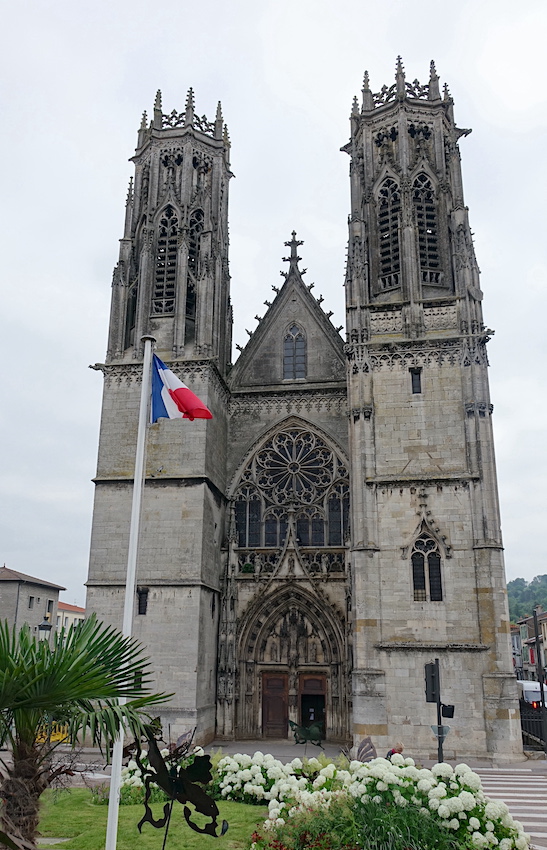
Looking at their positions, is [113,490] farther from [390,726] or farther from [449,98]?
[449,98]

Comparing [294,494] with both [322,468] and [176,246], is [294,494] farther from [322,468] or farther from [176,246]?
[176,246]

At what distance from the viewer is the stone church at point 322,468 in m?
23.9

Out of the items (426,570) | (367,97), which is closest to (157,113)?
(367,97)

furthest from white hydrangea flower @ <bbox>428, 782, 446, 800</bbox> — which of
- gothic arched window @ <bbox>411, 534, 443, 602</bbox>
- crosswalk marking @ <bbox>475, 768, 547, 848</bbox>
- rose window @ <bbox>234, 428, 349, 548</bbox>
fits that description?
rose window @ <bbox>234, 428, 349, 548</bbox>

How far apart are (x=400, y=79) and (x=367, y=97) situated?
1.63 m

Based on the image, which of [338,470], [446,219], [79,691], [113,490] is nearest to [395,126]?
[446,219]

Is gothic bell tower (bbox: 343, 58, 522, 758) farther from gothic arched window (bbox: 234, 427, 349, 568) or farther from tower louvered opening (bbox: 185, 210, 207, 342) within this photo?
tower louvered opening (bbox: 185, 210, 207, 342)

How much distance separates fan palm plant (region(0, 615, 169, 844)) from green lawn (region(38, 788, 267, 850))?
3.61 meters

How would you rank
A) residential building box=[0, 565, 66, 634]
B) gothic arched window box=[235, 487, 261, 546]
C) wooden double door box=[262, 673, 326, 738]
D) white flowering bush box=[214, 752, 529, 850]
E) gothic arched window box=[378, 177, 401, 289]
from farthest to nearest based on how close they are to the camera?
residential building box=[0, 565, 66, 634]
gothic arched window box=[378, 177, 401, 289]
gothic arched window box=[235, 487, 261, 546]
wooden double door box=[262, 673, 326, 738]
white flowering bush box=[214, 752, 529, 850]

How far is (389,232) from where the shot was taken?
30.0m

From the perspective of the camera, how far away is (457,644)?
23.4 metres

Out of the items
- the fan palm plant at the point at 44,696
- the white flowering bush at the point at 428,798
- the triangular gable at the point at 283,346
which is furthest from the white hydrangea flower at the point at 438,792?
the triangular gable at the point at 283,346

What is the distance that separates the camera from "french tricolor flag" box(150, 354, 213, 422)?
490 inches

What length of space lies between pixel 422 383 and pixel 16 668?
855 inches
